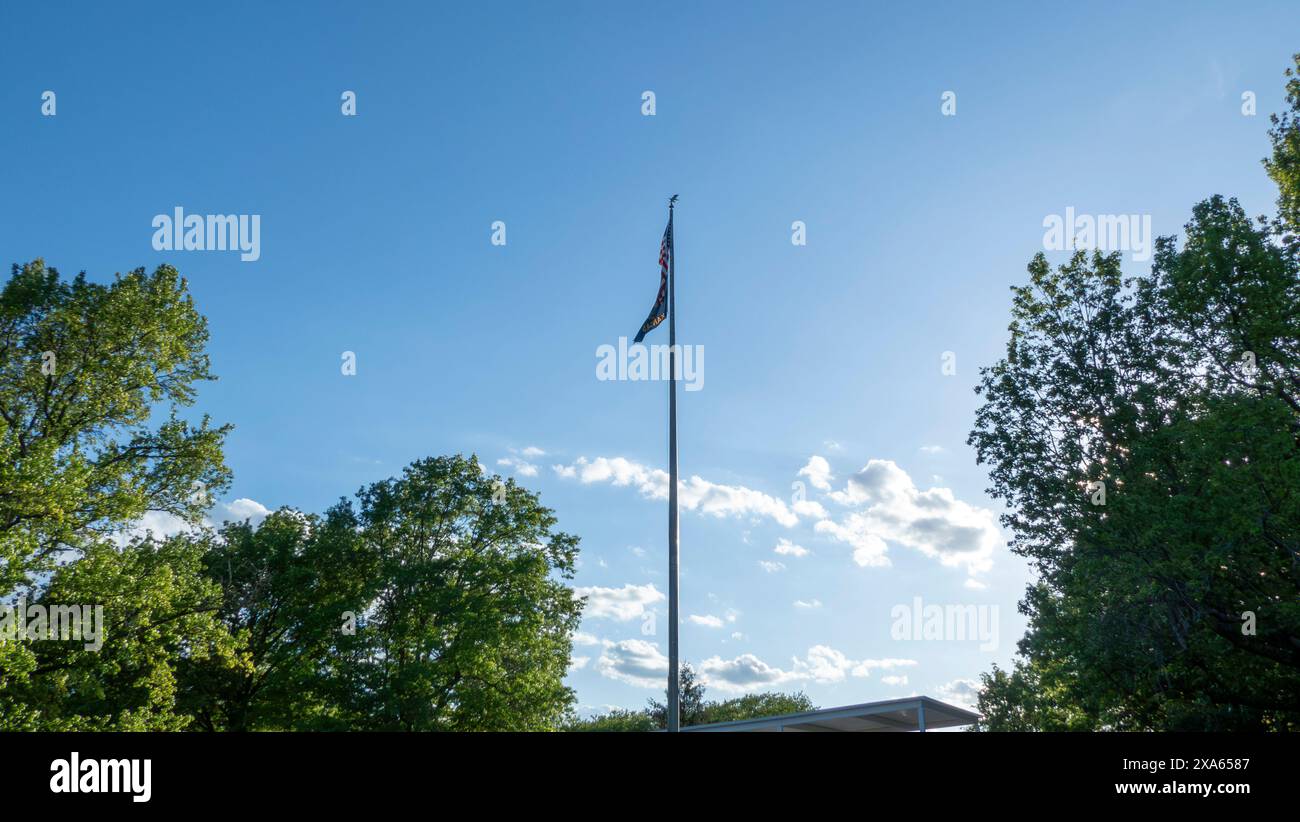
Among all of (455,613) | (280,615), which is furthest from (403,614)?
(280,615)

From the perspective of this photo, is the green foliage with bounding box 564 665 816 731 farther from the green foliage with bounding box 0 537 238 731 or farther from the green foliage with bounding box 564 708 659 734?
the green foliage with bounding box 0 537 238 731

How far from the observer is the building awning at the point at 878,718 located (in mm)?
23969

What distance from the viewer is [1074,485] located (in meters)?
24.5

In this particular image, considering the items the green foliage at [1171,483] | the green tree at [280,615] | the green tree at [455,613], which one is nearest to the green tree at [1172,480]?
the green foliage at [1171,483]

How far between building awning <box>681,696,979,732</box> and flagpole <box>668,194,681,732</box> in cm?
743

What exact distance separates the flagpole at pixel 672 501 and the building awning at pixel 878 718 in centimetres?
743

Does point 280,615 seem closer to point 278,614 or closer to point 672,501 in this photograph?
point 278,614

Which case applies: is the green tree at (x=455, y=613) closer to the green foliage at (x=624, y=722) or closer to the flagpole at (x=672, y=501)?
the flagpole at (x=672, y=501)

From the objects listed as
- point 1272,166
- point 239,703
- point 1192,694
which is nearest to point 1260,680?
point 1192,694

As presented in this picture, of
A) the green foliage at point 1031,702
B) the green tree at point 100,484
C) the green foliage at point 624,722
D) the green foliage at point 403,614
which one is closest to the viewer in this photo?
the green tree at point 100,484

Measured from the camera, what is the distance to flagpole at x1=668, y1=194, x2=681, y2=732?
16.1m

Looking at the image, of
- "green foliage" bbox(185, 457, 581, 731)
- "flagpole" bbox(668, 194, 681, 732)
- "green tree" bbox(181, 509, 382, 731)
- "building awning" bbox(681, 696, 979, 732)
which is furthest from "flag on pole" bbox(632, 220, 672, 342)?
"green tree" bbox(181, 509, 382, 731)
